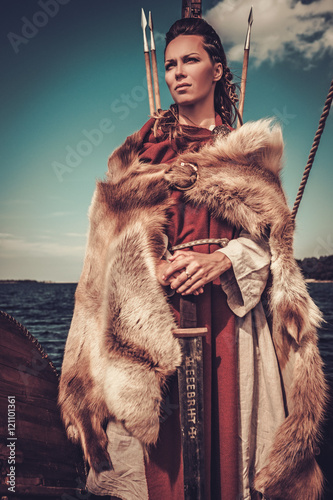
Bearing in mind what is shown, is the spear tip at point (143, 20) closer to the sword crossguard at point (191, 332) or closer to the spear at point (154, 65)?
the spear at point (154, 65)

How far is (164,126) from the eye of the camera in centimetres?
182

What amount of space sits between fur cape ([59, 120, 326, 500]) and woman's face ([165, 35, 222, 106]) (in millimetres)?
266

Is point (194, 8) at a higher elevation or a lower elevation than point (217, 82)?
higher

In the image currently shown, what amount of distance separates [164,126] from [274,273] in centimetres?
91

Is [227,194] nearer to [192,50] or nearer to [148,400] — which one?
[192,50]

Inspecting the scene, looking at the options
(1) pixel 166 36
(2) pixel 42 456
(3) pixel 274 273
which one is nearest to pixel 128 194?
(3) pixel 274 273

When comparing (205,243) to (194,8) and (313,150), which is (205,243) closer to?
(313,150)

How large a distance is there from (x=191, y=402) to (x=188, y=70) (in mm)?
1463

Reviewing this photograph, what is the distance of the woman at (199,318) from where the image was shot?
4.80ft

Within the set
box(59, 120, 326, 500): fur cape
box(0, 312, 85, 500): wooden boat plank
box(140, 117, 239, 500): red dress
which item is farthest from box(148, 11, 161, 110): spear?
box(0, 312, 85, 500): wooden boat plank

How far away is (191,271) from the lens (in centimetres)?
142

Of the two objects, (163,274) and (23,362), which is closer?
(163,274)

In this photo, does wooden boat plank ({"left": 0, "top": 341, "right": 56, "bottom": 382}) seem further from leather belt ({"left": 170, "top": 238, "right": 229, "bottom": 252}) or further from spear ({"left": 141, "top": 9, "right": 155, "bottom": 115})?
spear ({"left": 141, "top": 9, "right": 155, "bottom": 115})

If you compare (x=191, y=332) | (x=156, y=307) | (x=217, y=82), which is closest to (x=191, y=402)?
(x=191, y=332)
